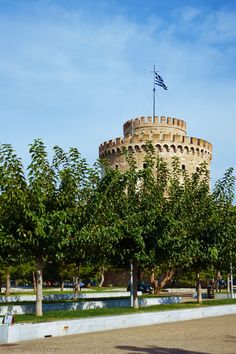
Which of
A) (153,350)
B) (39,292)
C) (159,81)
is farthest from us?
(159,81)

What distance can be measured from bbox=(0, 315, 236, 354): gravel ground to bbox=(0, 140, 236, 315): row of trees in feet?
14.8

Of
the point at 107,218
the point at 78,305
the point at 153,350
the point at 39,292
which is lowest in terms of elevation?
the point at 153,350

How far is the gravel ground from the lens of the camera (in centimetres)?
1531

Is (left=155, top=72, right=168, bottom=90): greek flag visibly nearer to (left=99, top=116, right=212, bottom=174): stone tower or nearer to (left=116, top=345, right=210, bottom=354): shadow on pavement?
(left=99, top=116, right=212, bottom=174): stone tower

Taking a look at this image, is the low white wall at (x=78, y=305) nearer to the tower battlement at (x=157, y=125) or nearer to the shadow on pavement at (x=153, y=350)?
the shadow on pavement at (x=153, y=350)

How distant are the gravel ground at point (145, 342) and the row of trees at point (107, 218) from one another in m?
4.50

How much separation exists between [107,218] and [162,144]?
3877 cm

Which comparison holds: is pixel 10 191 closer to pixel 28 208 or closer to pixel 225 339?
pixel 28 208

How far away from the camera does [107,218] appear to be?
24.5 m

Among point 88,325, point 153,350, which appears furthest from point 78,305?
point 153,350

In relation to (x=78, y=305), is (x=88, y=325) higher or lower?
lower

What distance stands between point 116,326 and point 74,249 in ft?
13.1

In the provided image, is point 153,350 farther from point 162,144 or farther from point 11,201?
point 162,144

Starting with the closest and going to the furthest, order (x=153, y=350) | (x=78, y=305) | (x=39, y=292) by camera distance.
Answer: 1. (x=153, y=350)
2. (x=39, y=292)
3. (x=78, y=305)
